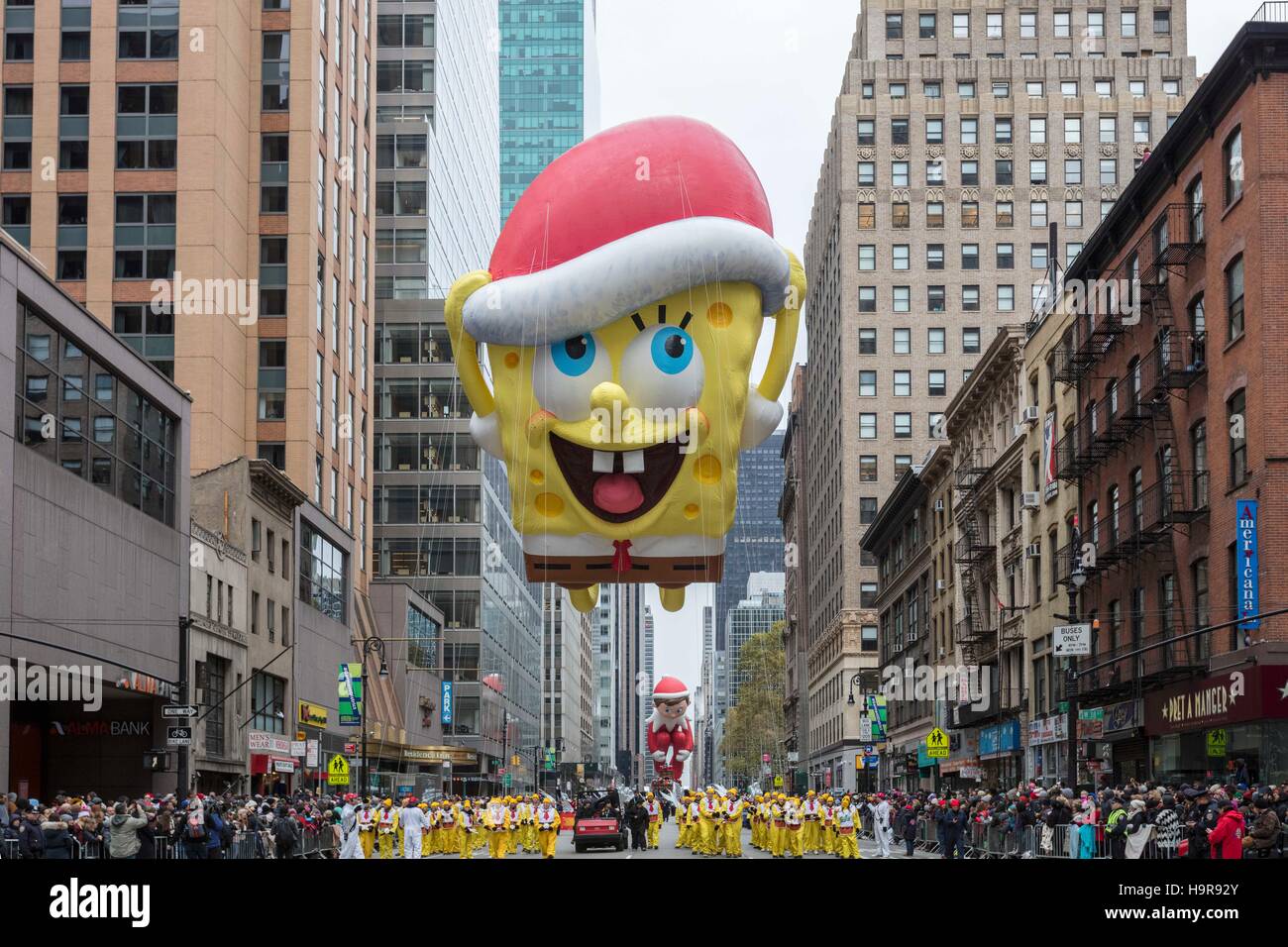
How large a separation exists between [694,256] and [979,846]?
27976 mm

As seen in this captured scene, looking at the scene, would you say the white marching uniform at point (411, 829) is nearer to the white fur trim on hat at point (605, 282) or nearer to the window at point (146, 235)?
the white fur trim on hat at point (605, 282)

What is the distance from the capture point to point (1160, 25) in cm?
10169

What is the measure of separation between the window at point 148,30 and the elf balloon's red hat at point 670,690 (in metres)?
37.4

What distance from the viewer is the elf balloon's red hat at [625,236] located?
1231cm

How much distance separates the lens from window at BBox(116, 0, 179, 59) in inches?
2534

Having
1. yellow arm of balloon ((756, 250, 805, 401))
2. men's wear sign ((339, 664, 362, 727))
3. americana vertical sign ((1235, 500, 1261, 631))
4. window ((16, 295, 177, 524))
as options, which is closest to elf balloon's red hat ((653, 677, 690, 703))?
americana vertical sign ((1235, 500, 1261, 631))

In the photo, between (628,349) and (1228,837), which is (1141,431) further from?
(628,349)

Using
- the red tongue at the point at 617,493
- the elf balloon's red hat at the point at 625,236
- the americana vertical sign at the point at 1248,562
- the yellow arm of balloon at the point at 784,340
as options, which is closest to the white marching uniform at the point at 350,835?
the americana vertical sign at the point at 1248,562

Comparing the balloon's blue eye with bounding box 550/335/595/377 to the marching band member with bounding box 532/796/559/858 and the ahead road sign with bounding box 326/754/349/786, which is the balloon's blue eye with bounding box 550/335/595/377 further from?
the ahead road sign with bounding box 326/754/349/786

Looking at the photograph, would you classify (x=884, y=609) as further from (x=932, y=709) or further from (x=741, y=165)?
(x=741, y=165)

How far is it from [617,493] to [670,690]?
27.7 metres

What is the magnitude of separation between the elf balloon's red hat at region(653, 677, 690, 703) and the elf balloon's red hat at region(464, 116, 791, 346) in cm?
2709

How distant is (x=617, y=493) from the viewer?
12.8 m

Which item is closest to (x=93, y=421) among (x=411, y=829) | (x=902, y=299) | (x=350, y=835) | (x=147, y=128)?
(x=350, y=835)
